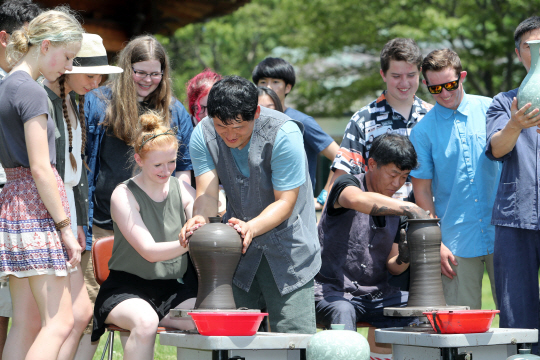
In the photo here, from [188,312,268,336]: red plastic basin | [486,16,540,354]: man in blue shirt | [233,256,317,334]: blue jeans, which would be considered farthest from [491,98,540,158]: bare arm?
[188,312,268,336]: red plastic basin

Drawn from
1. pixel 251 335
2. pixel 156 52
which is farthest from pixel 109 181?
pixel 251 335

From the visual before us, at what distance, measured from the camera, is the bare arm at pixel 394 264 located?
3.70m

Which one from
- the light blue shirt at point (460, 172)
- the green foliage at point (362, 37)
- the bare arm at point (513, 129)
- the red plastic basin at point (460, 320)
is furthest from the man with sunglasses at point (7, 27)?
the green foliage at point (362, 37)

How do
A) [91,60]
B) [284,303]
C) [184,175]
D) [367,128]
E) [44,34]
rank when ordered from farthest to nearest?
[367,128] < [184,175] < [91,60] < [284,303] < [44,34]

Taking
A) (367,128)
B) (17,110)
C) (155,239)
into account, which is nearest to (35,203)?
(17,110)

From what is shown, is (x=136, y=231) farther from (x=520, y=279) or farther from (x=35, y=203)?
(x=520, y=279)

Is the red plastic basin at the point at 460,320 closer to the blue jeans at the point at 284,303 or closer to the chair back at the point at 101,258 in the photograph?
the blue jeans at the point at 284,303

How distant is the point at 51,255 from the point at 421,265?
5.89 feet

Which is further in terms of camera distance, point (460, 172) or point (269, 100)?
point (269, 100)

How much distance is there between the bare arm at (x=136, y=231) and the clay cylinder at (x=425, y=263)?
1188mm

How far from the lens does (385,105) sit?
4375mm

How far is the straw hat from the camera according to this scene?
11.3 feet

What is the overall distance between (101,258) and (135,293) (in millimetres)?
483

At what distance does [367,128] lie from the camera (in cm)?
430
